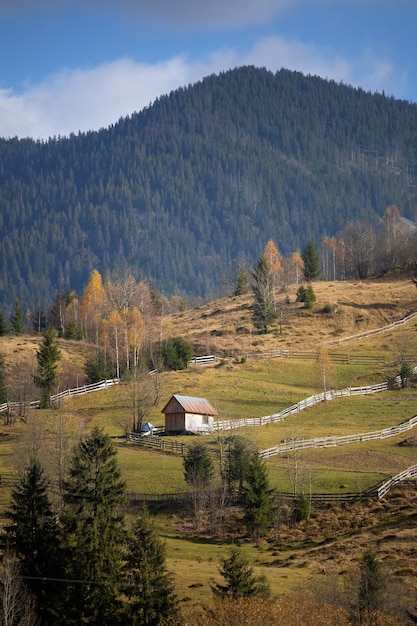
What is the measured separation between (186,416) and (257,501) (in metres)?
26.2

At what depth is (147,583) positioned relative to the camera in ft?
151

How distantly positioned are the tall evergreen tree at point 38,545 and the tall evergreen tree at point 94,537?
1145mm

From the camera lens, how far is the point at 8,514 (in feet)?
179

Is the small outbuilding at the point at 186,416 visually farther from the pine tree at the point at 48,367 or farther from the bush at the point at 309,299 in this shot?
the bush at the point at 309,299

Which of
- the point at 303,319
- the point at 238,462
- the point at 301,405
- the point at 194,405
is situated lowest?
the point at 238,462

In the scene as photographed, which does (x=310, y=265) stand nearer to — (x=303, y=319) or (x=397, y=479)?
(x=303, y=319)

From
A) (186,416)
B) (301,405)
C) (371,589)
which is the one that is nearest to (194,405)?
(186,416)

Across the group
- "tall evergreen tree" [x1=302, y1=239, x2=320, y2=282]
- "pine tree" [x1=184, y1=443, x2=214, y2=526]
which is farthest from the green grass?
"tall evergreen tree" [x1=302, y1=239, x2=320, y2=282]

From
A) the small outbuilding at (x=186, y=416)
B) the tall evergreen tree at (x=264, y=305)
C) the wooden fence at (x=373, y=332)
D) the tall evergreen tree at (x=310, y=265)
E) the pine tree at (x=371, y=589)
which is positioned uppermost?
the tall evergreen tree at (x=310, y=265)

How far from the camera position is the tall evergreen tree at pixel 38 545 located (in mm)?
49025

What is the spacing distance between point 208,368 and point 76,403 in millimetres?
19520

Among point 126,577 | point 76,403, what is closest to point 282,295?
point 76,403

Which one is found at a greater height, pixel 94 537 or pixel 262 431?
pixel 262 431

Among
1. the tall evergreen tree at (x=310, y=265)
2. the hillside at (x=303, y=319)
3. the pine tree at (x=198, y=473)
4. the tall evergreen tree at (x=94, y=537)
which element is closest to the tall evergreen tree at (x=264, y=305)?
the hillside at (x=303, y=319)
